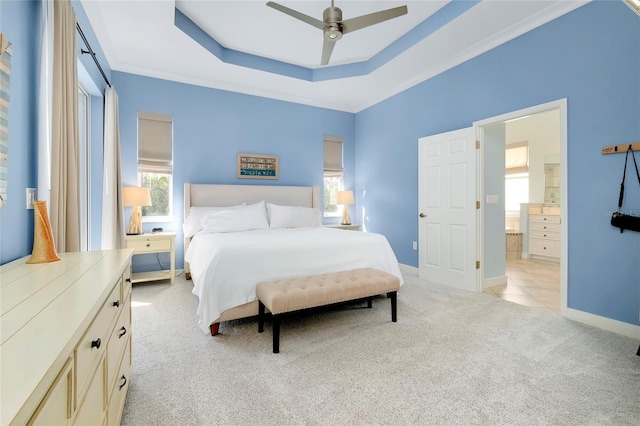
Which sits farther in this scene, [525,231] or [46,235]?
[525,231]

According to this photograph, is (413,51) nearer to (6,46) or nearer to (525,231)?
(6,46)

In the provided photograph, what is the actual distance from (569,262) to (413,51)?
289 centimetres

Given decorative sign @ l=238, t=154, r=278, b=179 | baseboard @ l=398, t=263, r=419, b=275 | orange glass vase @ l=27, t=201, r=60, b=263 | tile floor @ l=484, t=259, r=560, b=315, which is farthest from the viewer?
decorative sign @ l=238, t=154, r=278, b=179

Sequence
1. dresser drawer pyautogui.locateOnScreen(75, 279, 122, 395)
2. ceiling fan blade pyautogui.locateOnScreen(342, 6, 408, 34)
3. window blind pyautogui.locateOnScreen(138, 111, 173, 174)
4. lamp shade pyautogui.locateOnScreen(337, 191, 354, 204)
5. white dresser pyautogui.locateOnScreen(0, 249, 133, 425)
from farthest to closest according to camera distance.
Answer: lamp shade pyautogui.locateOnScreen(337, 191, 354, 204) → window blind pyautogui.locateOnScreen(138, 111, 173, 174) → ceiling fan blade pyautogui.locateOnScreen(342, 6, 408, 34) → dresser drawer pyautogui.locateOnScreen(75, 279, 122, 395) → white dresser pyautogui.locateOnScreen(0, 249, 133, 425)

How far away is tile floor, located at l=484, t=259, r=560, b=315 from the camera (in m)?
3.25

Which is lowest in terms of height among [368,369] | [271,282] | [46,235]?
[368,369]

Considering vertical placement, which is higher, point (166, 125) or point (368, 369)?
point (166, 125)

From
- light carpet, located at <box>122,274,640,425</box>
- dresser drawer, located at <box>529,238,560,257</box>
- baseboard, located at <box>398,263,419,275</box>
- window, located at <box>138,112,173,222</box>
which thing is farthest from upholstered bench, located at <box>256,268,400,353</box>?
dresser drawer, located at <box>529,238,560,257</box>

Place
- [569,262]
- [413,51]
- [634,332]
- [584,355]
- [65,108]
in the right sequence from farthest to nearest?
1. [413,51]
2. [569,262]
3. [634,332]
4. [584,355]
5. [65,108]

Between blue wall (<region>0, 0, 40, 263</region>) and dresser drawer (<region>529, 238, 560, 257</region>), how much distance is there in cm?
700

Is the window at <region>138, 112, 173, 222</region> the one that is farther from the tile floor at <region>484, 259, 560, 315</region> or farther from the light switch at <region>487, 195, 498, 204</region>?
the tile floor at <region>484, 259, 560, 315</region>

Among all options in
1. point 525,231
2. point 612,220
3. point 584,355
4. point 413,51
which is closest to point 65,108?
point 413,51

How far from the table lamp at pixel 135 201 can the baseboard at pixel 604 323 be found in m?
4.88

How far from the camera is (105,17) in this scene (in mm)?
2998
